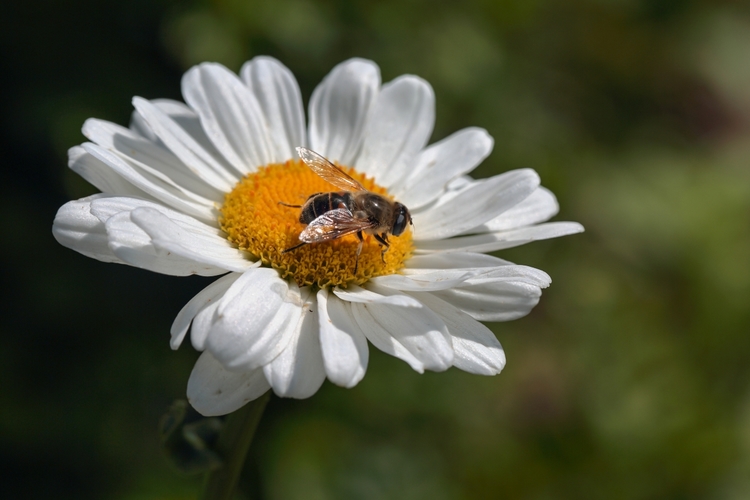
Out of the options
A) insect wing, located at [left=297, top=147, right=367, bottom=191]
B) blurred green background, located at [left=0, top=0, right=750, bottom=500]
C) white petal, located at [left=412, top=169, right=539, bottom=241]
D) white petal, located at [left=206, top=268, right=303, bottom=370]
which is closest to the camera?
white petal, located at [left=206, top=268, right=303, bottom=370]

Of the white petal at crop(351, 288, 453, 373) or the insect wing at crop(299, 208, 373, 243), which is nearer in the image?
the white petal at crop(351, 288, 453, 373)

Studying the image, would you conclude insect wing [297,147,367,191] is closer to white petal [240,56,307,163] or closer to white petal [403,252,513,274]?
white petal [240,56,307,163]

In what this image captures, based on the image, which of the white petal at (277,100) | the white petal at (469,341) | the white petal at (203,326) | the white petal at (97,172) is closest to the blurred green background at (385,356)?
the white petal at (277,100)

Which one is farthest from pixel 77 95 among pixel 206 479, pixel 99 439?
pixel 206 479

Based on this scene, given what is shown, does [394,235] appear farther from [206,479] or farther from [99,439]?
[99,439]

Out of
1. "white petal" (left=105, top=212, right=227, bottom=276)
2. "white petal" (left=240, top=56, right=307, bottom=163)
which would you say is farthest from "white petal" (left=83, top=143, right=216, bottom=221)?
"white petal" (left=240, top=56, right=307, bottom=163)

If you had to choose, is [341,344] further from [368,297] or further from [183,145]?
[183,145]
